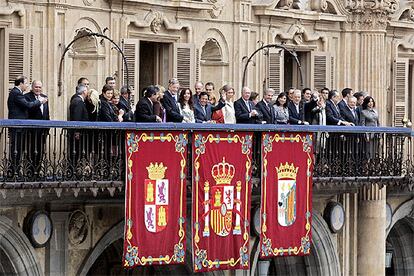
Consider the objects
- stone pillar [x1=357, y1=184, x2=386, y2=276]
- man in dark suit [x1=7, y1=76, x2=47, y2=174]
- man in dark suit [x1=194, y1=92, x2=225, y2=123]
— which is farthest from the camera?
stone pillar [x1=357, y1=184, x2=386, y2=276]

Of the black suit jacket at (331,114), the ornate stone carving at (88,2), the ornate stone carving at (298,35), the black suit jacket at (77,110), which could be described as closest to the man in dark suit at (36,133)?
the black suit jacket at (77,110)

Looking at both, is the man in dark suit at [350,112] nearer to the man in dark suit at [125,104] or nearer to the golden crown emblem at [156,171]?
the golden crown emblem at [156,171]

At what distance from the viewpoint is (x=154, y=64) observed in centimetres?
5291

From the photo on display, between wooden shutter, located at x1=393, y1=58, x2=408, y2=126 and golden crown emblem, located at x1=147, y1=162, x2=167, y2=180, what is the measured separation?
539 inches

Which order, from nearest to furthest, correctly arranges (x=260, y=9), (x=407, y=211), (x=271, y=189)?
(x=271, y=189), (x=260, y=9), (x=407, y=211)

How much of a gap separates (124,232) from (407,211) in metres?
14.4

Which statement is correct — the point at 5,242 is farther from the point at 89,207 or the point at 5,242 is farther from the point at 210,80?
the point at 210,80

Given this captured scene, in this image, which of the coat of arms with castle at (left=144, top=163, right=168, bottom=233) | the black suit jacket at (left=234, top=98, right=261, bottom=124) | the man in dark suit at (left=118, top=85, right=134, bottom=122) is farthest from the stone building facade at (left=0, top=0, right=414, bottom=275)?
the black suit jacket at (left=234, top=98, right=261, bottom=124)

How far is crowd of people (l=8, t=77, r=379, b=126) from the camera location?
149 feet

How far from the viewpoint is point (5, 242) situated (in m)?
46.6

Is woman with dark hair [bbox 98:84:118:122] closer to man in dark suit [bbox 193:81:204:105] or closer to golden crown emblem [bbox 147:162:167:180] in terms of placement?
golden crown emblem [bbox 147:162:167:180]

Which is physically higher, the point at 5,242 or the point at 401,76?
the point at 401,76

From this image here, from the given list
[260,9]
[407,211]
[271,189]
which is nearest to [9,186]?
[271,189]

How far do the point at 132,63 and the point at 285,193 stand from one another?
4575mm
